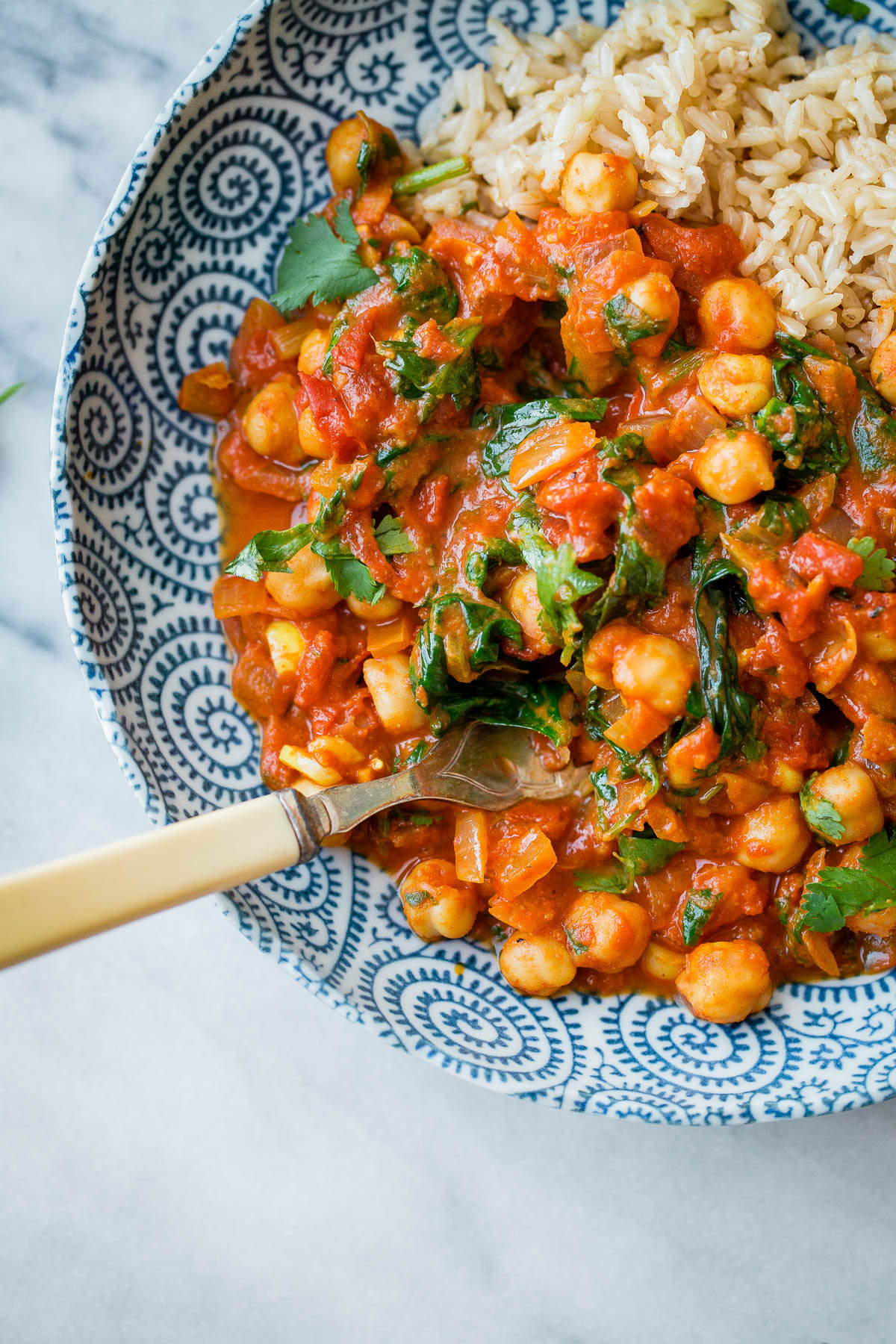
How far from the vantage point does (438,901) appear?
126 inches

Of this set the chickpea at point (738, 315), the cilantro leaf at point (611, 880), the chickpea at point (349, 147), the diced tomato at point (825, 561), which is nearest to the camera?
the diced tomato at point (825, 561)

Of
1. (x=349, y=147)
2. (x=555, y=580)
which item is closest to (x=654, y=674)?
(x=555, y=580)

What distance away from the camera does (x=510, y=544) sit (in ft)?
9.84

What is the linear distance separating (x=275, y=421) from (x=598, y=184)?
1.18 metres

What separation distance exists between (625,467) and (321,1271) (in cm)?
291

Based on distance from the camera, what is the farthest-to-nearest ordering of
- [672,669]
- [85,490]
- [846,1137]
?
1. [846,1137]
2. [85,490]
3. [672,669]

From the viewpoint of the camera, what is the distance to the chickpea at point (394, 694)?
10.3 ft

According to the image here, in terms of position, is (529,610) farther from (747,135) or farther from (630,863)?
(747,135)

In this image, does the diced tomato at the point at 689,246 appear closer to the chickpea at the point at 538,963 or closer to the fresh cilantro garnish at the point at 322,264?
the fresh cilantro garnish at the point at 322,264

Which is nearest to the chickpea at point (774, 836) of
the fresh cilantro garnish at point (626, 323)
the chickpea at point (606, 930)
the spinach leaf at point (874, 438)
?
the chickpea at point (606, 930)

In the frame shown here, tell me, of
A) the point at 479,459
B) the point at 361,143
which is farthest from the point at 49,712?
the point at 361,143

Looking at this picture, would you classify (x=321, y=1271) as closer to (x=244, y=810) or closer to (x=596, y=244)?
(x=244, y=810)

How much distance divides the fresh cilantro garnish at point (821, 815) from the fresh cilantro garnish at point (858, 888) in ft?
0.38

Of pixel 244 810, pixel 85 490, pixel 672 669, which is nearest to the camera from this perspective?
pixel 244 810
